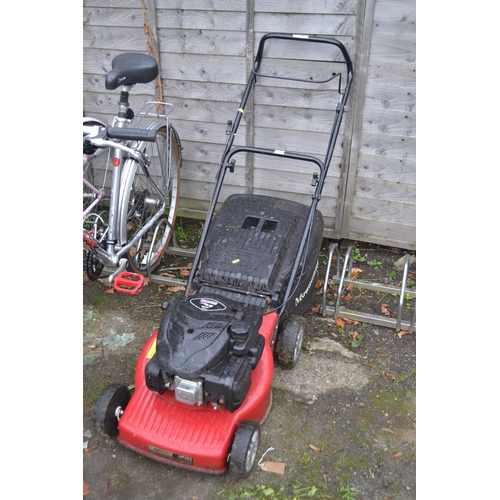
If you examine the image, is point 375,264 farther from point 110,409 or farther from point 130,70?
point 110,409

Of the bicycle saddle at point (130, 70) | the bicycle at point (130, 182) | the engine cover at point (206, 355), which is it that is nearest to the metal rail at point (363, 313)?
the engine cover at point (206, 355)

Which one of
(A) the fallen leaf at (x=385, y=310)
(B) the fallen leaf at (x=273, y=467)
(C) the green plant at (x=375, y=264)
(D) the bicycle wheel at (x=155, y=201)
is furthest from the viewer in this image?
(C) the green plant at (x=375, y=264)

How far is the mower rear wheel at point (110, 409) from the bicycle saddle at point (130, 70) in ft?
6.10

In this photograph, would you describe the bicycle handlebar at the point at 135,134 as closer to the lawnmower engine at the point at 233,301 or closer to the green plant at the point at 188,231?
the lawnmower engine at the point at 233,301

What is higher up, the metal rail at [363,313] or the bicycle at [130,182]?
the bicycle at [130,182]

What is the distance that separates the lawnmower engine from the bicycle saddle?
1.03 metres

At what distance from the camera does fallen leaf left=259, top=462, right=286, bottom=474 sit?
2.70 meters

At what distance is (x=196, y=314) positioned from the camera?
263 cm

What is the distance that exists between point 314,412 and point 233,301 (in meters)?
0.83

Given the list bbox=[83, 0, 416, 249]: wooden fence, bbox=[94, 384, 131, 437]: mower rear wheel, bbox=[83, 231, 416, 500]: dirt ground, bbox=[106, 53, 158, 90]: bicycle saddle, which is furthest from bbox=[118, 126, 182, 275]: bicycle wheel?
bbox=[94, 384, 131, 437]: mower rear wheel

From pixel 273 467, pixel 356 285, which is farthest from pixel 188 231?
pixel 273 467

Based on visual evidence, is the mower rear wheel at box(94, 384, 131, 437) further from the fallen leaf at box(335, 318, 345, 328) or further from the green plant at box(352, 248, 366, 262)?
the green plant at box(352, 248, 366, 262)

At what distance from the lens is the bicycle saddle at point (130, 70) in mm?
3225

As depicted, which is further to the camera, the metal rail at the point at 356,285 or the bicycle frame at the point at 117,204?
the metal rail at the point at 356,285
